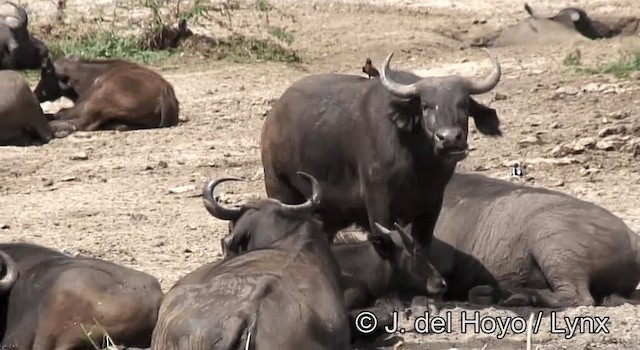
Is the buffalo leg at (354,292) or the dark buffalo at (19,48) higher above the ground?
the buffalo leg at (354,292)

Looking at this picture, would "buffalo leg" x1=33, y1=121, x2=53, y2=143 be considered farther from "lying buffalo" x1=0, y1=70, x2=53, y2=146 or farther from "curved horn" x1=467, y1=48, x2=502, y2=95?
"curved horn" x1=467, y1=48, x2=502, y2=95

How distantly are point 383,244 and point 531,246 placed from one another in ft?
3.66

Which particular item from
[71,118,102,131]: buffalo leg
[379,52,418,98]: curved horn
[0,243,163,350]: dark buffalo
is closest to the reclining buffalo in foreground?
[379,52,418,98]: curved horn

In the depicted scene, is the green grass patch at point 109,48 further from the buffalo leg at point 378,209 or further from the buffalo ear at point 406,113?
the buffalo ear at point 406,113

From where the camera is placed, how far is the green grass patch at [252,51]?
18.9 metres

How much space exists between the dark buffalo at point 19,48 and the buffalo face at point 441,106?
10621 millimetres

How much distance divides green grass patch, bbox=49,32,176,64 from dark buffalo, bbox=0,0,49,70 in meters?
0.47

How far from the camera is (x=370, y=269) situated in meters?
8.79

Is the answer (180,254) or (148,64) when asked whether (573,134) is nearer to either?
(180,254)

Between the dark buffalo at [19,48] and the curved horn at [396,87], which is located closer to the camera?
the curved horn at [396,87]

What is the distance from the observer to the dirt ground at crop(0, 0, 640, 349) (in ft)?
34.7

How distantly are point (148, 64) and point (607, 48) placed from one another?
5496 millimetres

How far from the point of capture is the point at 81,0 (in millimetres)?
22906

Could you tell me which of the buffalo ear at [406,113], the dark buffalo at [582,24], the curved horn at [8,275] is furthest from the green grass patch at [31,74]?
the curved horn at [8,275]
